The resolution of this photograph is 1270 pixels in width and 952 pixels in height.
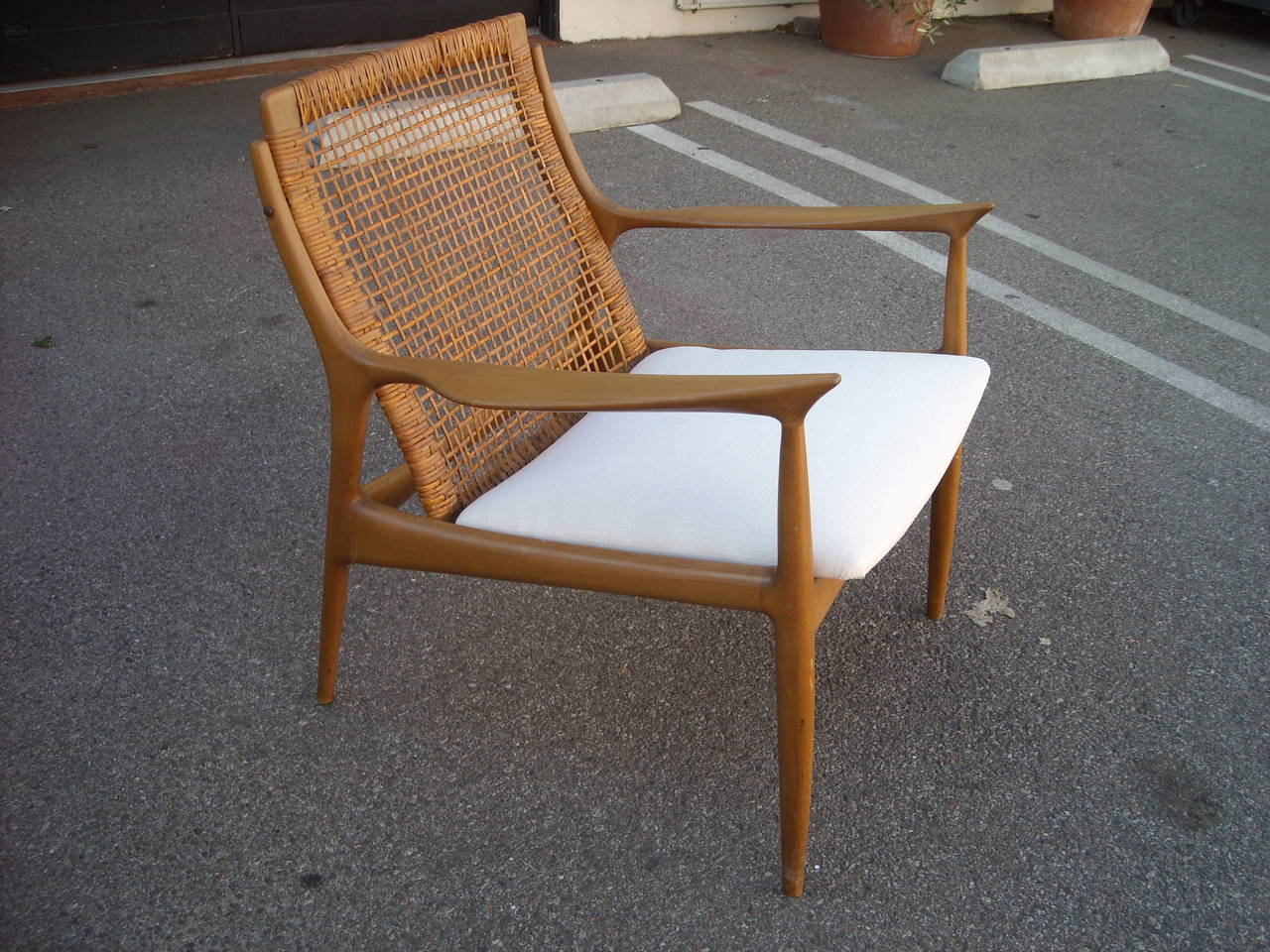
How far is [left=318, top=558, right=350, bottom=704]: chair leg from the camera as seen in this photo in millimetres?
1706

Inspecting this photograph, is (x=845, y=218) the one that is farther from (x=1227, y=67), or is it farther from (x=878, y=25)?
(x=1227, y=67)

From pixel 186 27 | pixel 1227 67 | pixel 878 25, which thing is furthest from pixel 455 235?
pixel 1227 67

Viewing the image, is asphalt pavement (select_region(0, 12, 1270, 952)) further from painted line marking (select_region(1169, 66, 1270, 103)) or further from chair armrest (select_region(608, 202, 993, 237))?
painted line marking (select_region(1169, 66, 1270, 103))

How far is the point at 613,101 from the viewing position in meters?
4.67

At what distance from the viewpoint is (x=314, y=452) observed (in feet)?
8.32

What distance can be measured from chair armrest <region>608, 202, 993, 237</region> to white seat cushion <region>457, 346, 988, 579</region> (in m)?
0.22

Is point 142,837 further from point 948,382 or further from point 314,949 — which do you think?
point 948,382

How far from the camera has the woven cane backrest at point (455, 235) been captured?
5.28 ft

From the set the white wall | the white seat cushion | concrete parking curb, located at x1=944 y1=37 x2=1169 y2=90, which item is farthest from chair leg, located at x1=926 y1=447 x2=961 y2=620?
the white wall

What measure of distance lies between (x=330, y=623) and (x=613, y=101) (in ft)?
11.1

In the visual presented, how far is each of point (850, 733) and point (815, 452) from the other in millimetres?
530

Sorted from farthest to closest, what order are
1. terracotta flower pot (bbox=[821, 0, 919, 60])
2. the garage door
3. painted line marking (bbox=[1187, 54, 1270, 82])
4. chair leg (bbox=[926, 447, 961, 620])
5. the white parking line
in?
painted line marking (bbox=[1187, 54, 1270, 82]), terracotta flower pot (bbox=[821, 0, 919, 60]), the garage door, the white parking line, chair leg (bbox=[926, 447, 961, 620])

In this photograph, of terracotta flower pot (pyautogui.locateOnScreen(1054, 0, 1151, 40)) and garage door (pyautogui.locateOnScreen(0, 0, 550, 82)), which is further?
terracotta flower pot (pyautogui.locateOnScreen(1054, 0, 1151, 40))

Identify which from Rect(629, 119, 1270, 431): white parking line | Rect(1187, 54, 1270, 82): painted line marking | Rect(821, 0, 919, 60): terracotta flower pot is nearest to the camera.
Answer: Rect(629, 119, 1270, 431): white parking line
